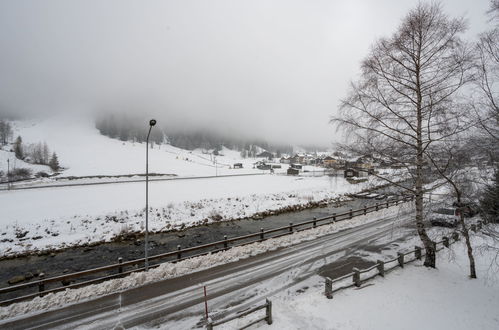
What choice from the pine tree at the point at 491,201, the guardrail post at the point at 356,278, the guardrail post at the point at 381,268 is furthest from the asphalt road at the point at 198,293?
the pine tree at the point at 491,201

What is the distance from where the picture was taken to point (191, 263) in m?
13.3

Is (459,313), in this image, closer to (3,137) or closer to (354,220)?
(354,220)

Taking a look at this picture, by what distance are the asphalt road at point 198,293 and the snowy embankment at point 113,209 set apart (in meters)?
5.08

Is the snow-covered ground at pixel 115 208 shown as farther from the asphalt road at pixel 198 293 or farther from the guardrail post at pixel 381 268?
the asphalt road at pixel 198 293

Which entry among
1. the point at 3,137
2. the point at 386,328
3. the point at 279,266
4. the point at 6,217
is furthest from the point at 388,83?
the point at 3,137

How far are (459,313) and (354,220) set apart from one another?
14763 millimetres

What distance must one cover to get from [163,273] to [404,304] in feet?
37.5

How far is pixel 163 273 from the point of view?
1231cm

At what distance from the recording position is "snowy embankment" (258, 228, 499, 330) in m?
7.90

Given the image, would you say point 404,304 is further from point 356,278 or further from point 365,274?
point 365,274

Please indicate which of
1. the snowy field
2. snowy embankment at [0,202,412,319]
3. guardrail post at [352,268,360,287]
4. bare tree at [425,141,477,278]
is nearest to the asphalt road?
snowy embankment at [0,202,412,319]

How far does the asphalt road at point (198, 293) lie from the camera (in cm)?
877

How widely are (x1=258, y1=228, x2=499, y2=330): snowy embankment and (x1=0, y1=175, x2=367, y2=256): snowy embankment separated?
5853mm

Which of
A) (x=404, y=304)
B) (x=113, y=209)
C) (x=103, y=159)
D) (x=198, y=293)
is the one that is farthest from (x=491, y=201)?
(x=103, y=159)
